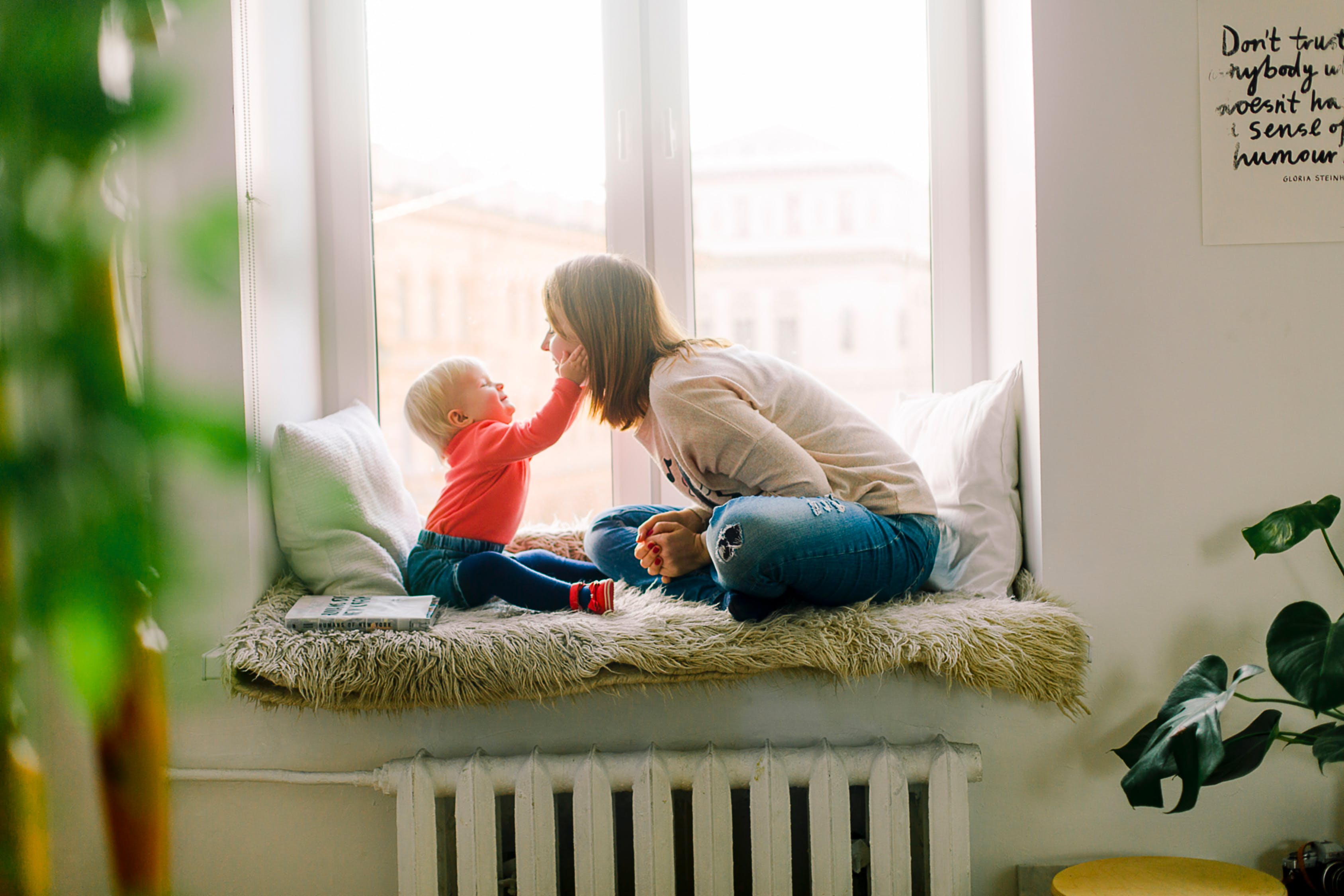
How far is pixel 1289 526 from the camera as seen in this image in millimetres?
1163

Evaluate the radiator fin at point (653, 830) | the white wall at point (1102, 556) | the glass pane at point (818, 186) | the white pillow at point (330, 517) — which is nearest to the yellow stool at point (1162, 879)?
the white wall at point (1102, 556)

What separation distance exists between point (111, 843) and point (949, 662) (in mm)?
1018

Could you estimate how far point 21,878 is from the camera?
741 millimetres

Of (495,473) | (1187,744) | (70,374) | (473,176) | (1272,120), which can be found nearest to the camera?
(70,374)

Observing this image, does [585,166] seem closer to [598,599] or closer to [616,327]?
[616,327]

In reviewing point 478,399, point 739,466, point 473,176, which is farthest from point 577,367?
point 473,176

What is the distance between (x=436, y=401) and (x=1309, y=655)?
53.7 inches

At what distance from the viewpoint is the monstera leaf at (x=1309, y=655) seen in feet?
3.42

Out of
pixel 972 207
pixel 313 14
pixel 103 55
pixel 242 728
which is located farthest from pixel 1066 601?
pixel 313 14

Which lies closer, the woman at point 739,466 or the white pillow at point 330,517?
the woman at point 739,466

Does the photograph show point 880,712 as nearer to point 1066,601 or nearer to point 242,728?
point 1066,601

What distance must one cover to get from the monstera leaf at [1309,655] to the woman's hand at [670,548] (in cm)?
78

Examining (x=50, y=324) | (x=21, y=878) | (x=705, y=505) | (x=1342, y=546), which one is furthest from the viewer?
(x=705, y=505)

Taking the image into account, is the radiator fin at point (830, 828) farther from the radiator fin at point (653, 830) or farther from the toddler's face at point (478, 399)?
the toddler's face at point (478, 399)
